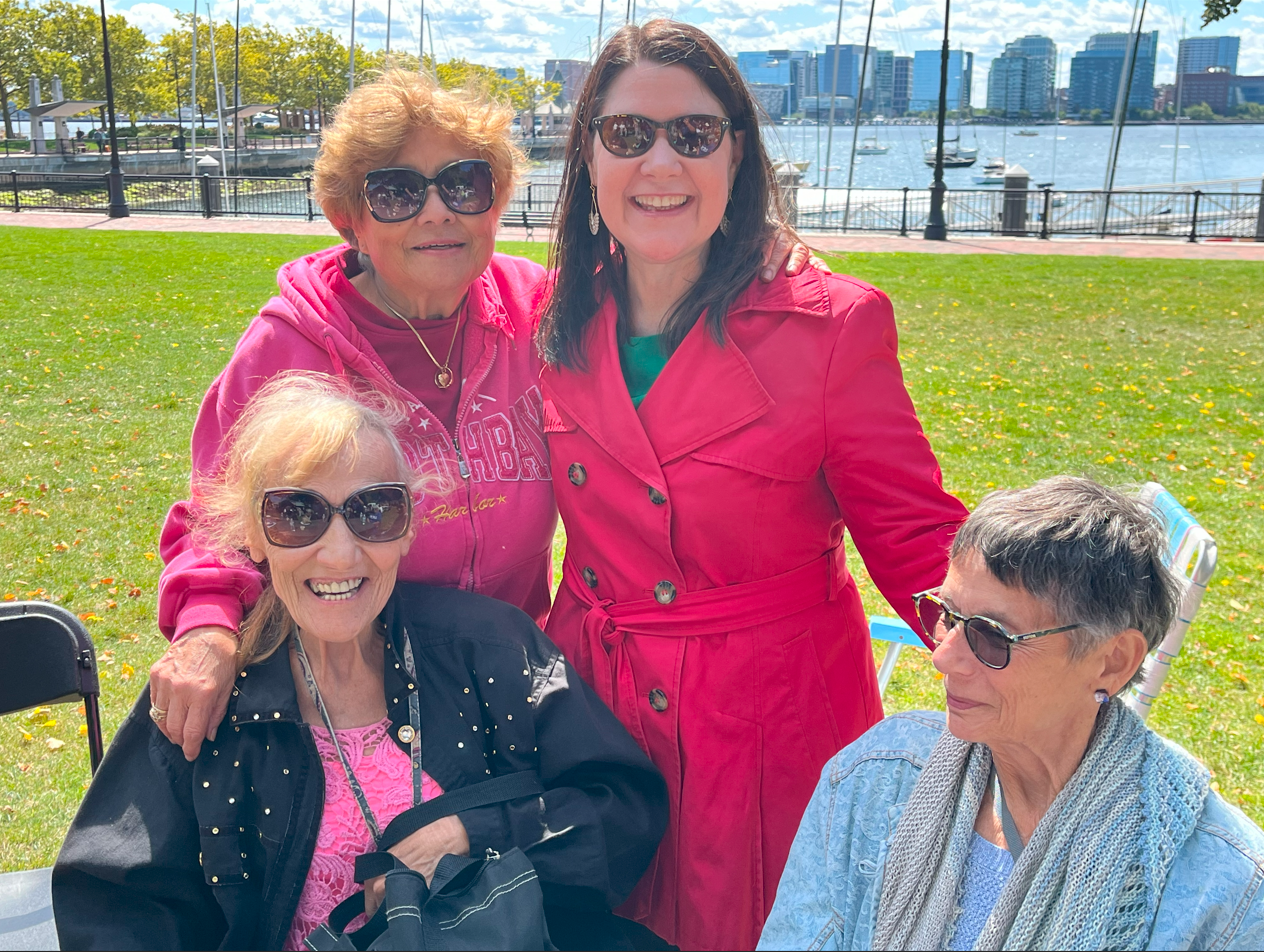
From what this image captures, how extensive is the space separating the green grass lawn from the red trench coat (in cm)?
50

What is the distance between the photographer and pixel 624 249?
9.24 ft

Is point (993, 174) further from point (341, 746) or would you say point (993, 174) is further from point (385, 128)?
point (341, 746)

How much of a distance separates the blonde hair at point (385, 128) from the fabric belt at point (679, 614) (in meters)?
1.14

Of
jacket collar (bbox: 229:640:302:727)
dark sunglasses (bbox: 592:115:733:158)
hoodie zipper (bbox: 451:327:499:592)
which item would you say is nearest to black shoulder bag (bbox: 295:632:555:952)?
jacket collar (bbox: 229:640:302:727)

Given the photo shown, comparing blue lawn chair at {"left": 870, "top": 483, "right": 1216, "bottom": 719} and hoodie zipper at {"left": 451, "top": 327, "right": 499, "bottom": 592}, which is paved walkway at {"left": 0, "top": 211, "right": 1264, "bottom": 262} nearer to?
blue lawn chair at {"left": 870, "top": 483, "right": 1216, "bottom": 719}

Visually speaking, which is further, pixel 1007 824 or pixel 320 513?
pixel 320 513

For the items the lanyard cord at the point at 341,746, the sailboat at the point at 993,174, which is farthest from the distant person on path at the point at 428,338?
the sailboat at the point at 993,174

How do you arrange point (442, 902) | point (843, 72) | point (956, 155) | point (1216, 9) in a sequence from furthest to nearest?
point (956, 155) → point (843, 72) → point (1216, 9) → point (442, 902)

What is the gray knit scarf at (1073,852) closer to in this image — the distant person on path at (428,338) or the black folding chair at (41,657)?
the distant person on path at (428,338)

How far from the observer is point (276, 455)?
2.48m

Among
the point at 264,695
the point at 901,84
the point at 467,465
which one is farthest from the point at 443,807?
the point at 901,84

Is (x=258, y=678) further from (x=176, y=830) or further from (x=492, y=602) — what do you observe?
(x=492, y=602)

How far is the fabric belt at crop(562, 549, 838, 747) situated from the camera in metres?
2.53

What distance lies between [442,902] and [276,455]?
104 centimetres
